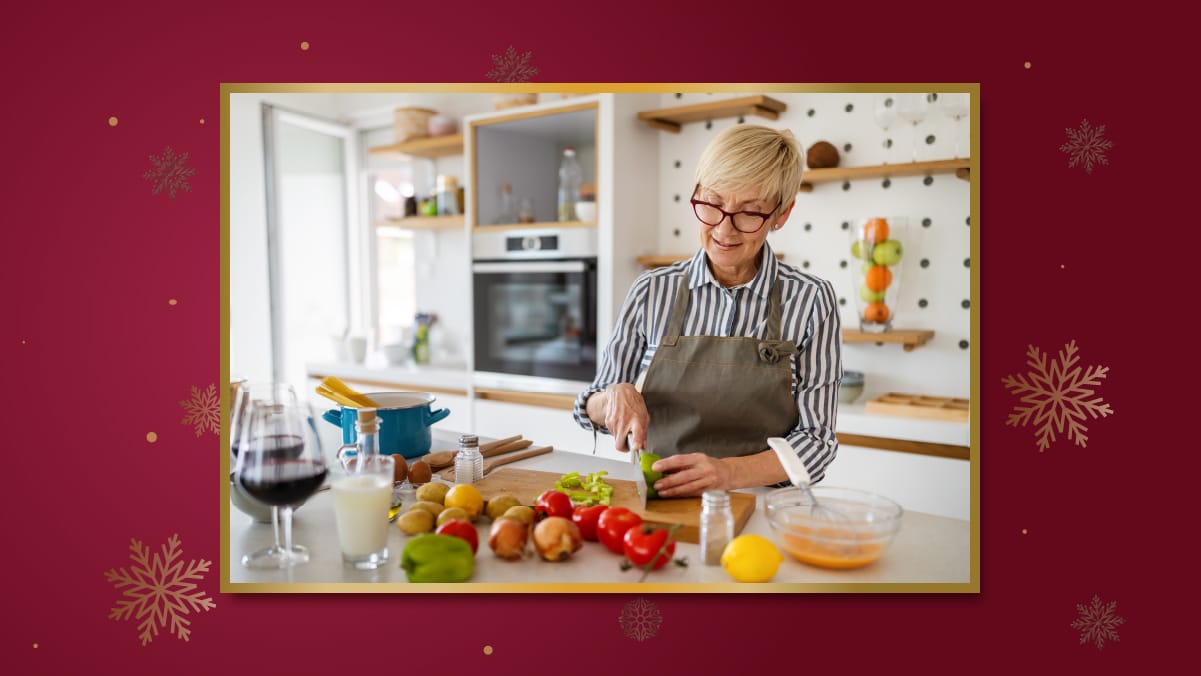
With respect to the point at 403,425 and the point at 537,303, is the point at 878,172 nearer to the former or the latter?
the point at 537,303

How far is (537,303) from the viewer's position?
2.85 metres

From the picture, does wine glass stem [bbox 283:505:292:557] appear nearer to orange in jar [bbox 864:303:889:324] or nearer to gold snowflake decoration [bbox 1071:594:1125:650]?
gold snowflake decoration [bbox 1071:594:1125:650]

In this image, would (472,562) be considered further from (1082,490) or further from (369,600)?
(1082,490)

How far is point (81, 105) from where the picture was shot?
1.30 meters

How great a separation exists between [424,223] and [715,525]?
266 cm

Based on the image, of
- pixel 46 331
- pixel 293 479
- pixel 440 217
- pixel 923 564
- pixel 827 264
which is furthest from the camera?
pixel 440 217

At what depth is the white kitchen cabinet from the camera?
1350mm

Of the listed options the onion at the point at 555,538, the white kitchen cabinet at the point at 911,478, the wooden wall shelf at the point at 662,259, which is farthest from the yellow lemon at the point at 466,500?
the wooden wall shelf at the point at 662,259

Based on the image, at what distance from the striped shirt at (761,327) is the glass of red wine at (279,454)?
0.60 metres

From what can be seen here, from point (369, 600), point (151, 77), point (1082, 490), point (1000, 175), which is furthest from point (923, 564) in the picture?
point (151, 77)

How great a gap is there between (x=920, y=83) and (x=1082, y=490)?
73 centimetres

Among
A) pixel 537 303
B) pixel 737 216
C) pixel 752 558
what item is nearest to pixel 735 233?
pixel 737 216

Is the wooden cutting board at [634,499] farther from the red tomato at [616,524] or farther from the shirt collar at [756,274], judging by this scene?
the shirt collar at [756,274]

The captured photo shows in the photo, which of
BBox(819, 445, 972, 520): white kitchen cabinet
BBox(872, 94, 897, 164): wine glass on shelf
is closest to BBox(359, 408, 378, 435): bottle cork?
BBox(819, 445, 972, 520): white kitchen cabinet
